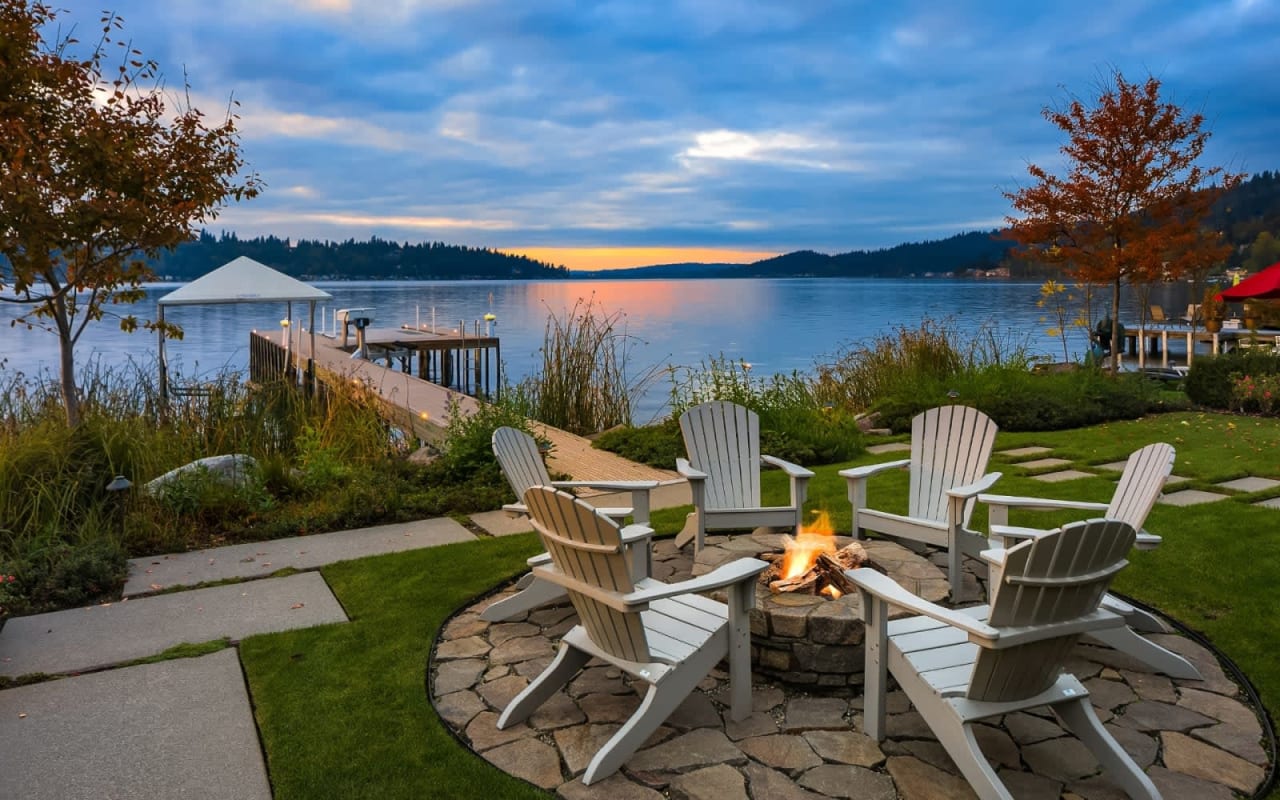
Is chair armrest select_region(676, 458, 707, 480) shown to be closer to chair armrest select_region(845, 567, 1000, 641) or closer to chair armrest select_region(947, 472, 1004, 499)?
chair armrest select_region(947, 472, 1004, 499)

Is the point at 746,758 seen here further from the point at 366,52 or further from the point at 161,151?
the point at 366,52

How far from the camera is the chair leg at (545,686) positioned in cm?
274

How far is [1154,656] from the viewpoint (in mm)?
3016

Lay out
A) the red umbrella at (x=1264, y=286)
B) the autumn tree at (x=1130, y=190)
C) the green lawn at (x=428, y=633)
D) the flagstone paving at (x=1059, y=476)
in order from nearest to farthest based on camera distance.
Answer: the green lawn at (x=428, y=633), the flagstone paving at (x=1059, y=476), the red umbrella at (x=1264, y=286), the autumn tree at (x=1130, y=190)

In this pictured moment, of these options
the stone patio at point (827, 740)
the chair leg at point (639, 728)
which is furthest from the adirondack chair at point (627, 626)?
the stone patio at point (827, 740)

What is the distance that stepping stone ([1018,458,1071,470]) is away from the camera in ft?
22.2

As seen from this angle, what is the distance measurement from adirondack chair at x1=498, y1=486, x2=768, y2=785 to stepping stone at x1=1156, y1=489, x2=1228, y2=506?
4.03 m

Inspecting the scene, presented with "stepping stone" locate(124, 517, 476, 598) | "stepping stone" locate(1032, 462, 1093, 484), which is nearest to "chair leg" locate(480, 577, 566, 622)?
"stepping stone" locate(124, 517, 476, 598)

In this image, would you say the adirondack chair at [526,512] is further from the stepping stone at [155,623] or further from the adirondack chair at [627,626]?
the stepping stone at [155,623]

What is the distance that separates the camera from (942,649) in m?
2.58

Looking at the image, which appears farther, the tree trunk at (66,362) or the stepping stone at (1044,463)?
the stepping stone at (1044,463)

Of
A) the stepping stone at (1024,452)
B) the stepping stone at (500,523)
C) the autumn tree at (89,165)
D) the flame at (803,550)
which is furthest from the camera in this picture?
the stepping stone at (1024,452)

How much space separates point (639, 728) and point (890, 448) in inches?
234

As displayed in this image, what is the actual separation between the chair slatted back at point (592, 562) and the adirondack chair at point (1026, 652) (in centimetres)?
78
